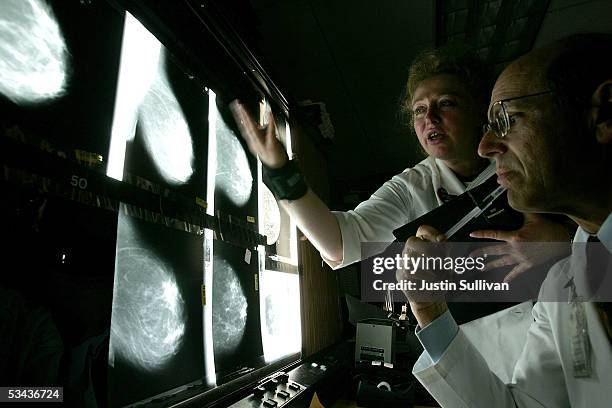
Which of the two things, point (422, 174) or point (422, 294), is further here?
point (422, 174)

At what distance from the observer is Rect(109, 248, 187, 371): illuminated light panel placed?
833mm

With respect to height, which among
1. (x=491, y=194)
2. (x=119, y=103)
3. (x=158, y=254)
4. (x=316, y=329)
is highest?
(x=119, y=103)

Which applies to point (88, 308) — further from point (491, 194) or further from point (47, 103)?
point (491, 194)

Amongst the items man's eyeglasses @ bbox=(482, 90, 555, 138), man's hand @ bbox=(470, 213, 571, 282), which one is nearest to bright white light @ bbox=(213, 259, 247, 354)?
man's hand @ bbox=(470, 213, 571, 282)

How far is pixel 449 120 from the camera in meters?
1.49

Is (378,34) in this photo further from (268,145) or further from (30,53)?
(30,53)

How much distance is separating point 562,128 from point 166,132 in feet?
3.45

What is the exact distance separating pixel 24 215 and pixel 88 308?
218mm

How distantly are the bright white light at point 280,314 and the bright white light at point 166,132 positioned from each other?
63 cm

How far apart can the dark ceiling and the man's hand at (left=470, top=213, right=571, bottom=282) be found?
1.17 m

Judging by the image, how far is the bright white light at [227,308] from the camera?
1192mm

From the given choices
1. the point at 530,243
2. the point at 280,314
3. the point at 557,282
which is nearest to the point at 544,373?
the point at 557,282

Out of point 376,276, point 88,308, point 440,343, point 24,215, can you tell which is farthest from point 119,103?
point 376,276

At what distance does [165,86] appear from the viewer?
110cm
